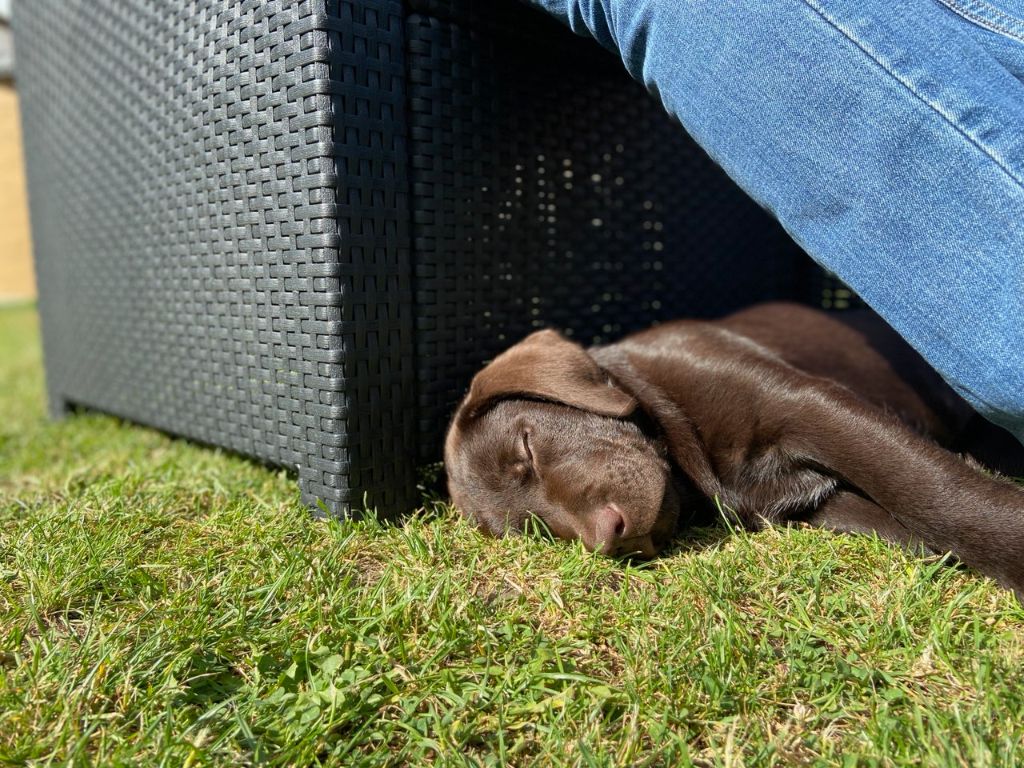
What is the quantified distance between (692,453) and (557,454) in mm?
400

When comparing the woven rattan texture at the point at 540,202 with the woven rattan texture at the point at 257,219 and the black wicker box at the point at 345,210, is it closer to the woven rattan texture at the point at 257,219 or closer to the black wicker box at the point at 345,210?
the black wicker box at the point at 345,210

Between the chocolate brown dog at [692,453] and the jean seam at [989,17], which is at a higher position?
the jean seam at [989,17]

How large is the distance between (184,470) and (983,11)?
2.47 metres

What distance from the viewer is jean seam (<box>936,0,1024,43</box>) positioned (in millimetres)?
1484

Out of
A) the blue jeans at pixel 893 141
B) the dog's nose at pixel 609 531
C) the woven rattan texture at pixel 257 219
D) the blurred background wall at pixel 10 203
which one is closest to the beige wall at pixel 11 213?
the blurred background wall at pixel 10 203

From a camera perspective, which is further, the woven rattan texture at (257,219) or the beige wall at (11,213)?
the beige wall at (11,213)

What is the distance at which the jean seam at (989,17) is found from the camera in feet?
4.87

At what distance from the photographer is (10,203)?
12297 mm

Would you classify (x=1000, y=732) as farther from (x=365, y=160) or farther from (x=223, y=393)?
(x=223, y=393)

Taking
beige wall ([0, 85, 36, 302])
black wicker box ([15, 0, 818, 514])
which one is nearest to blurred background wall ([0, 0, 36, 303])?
beige wall ([0, 85, 36, 302])

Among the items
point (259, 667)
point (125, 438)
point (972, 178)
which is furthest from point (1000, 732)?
point (125, 438)

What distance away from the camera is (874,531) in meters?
1.98

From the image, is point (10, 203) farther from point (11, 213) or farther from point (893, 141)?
point (893, 141)

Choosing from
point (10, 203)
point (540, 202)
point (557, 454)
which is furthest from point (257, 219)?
point (10, 203)
